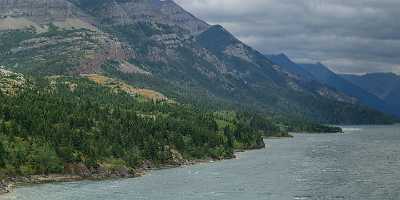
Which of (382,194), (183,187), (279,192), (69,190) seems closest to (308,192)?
(279,192)

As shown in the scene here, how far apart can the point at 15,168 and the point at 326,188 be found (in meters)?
99.7

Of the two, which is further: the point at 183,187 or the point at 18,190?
the point at 183,187

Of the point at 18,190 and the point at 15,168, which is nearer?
the point at 18,190

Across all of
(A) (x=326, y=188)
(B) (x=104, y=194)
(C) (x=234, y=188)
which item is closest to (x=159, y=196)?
(B) (x=104, y=194)

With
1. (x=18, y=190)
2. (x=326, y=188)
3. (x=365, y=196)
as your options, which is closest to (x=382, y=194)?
(x=365, y=196)

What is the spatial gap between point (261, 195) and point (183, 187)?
28904 mm

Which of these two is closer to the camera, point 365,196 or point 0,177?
point 365,196

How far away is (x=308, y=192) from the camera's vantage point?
18212 cm

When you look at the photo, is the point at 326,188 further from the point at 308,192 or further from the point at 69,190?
the point at 69,190

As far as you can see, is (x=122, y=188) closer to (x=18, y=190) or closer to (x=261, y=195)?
(x=18, y=190)

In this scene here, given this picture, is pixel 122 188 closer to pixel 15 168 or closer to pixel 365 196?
pixel 15 168

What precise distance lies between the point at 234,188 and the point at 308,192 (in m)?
23.3

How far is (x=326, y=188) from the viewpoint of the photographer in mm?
191250

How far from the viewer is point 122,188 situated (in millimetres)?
191375
